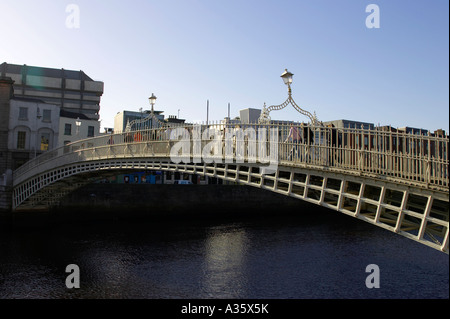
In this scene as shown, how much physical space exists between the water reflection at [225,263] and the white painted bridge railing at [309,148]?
20.3 ft

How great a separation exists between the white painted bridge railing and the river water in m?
6.45

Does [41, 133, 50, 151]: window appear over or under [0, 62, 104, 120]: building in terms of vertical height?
under

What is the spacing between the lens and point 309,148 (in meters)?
13.0

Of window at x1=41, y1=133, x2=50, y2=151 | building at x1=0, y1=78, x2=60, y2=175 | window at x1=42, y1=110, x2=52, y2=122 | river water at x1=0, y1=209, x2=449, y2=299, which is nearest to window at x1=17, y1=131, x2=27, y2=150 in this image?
building at x1=0, y1=78, x2=60, y2=175

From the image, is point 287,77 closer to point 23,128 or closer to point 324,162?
point 324,162

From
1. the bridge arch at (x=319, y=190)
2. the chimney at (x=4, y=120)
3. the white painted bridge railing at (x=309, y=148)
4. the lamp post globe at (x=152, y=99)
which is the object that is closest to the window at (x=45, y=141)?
the chimney at (x=4, y=120)

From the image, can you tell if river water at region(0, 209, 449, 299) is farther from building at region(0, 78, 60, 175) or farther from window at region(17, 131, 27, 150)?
window at region(17, 131, 27, 150)

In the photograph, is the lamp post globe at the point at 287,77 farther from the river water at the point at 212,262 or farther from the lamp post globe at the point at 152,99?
the lamp post globe at the point at 152,99

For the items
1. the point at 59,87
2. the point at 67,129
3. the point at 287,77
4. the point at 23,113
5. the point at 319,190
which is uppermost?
the point at 59,87

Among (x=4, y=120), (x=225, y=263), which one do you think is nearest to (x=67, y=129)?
(x=4, y=120)

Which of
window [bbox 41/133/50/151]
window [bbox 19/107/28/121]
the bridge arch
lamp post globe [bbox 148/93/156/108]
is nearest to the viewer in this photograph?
the bridge arch

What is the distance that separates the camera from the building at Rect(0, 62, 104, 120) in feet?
236

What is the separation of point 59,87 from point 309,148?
7516cm
